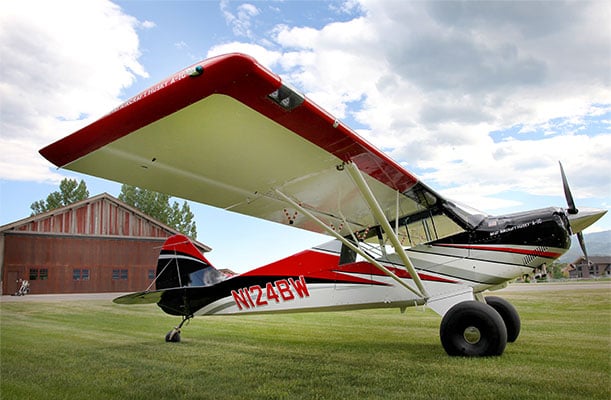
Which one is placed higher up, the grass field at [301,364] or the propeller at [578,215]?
the propeller at [578,215]

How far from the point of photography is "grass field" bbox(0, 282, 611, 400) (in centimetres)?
379

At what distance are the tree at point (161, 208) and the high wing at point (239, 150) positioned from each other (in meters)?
35.2

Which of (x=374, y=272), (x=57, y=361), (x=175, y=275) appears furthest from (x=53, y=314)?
(x=374, y=272)

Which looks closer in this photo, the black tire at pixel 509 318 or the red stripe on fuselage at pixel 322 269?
the red stripe on fuselage at pixel 322 269

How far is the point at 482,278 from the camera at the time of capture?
543 centimetres

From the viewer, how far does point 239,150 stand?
4.10 meters

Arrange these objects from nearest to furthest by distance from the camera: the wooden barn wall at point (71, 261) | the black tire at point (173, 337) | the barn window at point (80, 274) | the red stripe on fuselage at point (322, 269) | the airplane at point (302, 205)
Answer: the airplane at point (302, 205)
the red stripe on fuselage at point (322, 269)
the black tire at point (173, 337)
the wooden barn wall at point (71, 261)
the barn window at point (80, 274)

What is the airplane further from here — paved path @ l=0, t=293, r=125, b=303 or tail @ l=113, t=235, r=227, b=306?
paved path @ l=0, t=293, r=125, b=303

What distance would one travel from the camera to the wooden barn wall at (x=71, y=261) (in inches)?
960

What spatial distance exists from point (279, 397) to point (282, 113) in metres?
2.45

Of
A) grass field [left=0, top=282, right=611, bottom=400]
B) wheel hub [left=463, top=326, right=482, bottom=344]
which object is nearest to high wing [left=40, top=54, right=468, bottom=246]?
wheel hub [left=463, top=326, right=482, bottom=344]

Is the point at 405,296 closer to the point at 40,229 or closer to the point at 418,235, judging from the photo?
the point at 418,235

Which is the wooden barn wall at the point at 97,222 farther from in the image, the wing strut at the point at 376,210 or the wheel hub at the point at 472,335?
the wheel hub at the point at 472,335

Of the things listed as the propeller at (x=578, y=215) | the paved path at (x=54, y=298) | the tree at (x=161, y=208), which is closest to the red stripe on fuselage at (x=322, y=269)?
the propeller at (x=578, y=215)
